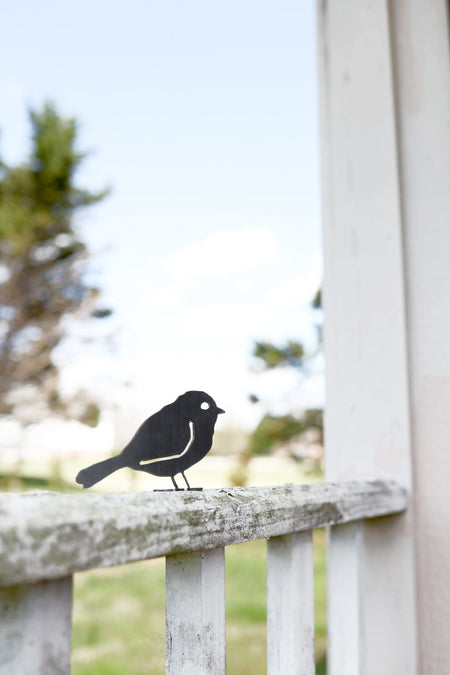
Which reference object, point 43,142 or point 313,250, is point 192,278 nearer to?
point 313,250

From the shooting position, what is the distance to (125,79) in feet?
10.5

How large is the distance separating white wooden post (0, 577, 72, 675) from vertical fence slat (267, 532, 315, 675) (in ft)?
0.69

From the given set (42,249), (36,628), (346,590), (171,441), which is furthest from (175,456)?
(42,249)

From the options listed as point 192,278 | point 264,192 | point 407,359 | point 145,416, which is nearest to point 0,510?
point 145,416

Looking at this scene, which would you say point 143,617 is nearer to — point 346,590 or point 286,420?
point 286,420

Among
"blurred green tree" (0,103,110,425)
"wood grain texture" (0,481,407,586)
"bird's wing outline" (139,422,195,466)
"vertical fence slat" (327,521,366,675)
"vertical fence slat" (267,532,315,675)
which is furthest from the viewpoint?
"blurred green tree" (0,103,110,425)

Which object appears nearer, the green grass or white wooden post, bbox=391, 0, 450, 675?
white wooden post, bbox=391, 0, 450, 675

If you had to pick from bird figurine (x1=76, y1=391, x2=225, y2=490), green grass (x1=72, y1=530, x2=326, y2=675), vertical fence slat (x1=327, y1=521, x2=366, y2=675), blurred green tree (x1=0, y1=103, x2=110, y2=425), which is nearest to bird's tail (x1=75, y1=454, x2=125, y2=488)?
bird figurine (x1=76, y1=391, x2=225, y2=490)

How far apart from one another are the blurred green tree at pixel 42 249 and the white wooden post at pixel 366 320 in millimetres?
3045

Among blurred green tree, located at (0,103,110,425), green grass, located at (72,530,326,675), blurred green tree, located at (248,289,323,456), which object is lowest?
green grass, located at (72,530,326,675)

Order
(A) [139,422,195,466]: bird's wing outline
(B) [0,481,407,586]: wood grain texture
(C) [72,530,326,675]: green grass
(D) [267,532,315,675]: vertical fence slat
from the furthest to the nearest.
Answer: (C) [72,530,326,675]: green grass → (D) [267,532,315,675]: vertical fence slat → (A) [139,422,195,466]: bird's wing outline → (B) [0,481,407,586]: wood grain texture

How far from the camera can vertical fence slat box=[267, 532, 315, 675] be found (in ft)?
1.32

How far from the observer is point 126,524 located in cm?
24

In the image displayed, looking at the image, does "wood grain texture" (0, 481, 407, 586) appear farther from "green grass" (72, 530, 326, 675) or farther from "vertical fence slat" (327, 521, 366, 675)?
"green grass" (72, 530, 326, 675)
